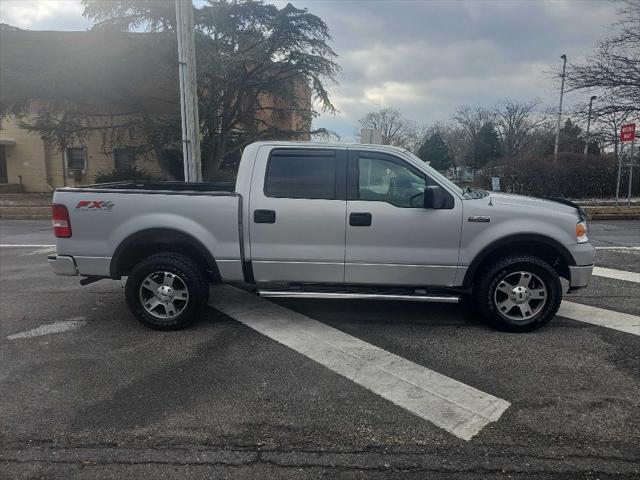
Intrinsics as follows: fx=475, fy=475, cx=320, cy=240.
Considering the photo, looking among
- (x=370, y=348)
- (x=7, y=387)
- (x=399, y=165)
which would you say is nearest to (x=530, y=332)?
(x=370, y=348)

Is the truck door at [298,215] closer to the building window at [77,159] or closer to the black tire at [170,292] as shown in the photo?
the black tire at [170,292]

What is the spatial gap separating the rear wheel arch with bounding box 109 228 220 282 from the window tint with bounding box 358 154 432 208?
175 cm

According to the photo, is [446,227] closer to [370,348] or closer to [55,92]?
[370,348]

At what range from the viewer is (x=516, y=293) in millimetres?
4891

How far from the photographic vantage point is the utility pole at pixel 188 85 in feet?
32.4

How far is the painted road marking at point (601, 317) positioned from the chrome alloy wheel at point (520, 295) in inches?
34.6

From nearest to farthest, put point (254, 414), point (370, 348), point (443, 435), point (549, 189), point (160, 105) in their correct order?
point (443, 435) < point (254, 414) < point (370, 348) < point (549, 189) < point (160, 105)

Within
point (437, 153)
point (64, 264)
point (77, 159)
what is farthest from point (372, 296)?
point (437, 153)

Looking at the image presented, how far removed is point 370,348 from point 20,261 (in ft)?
25.0

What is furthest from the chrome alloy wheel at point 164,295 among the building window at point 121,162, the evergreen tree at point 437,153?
the evergreen tree at point 437,153

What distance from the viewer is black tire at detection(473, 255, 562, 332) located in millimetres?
4801

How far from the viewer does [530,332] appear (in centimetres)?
496

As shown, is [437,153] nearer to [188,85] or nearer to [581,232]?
[188,85]

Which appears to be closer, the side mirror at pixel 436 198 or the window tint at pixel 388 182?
Result: the side mirror at pixel 436 198
